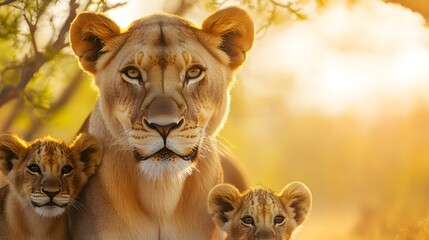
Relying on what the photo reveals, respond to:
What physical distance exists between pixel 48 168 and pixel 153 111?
0.75 m

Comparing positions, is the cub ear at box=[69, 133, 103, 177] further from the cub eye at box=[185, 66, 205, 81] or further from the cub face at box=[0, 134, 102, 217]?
the cub eye at box=[185, 66, 205, 81]

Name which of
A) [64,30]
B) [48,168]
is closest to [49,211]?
[48,168]

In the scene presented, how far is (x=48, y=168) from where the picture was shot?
204 inches

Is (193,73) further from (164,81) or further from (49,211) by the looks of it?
(49,211)

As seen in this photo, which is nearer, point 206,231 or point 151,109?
point 151,109

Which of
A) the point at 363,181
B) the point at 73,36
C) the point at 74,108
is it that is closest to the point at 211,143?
the point at 73,36

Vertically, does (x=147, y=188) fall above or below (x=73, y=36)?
below

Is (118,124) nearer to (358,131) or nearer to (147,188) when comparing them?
(147,188)

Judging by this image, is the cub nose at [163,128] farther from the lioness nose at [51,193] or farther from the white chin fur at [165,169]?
the lioness nose at [51,193]

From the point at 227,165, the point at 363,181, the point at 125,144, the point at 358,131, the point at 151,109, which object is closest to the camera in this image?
the point at 151,109

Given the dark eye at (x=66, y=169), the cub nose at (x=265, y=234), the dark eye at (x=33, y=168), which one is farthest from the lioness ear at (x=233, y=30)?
the dark eye at (x=33, y=168)

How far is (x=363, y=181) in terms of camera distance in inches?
514

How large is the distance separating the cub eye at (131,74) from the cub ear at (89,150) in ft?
1.52

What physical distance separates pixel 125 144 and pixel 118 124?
10 cm
